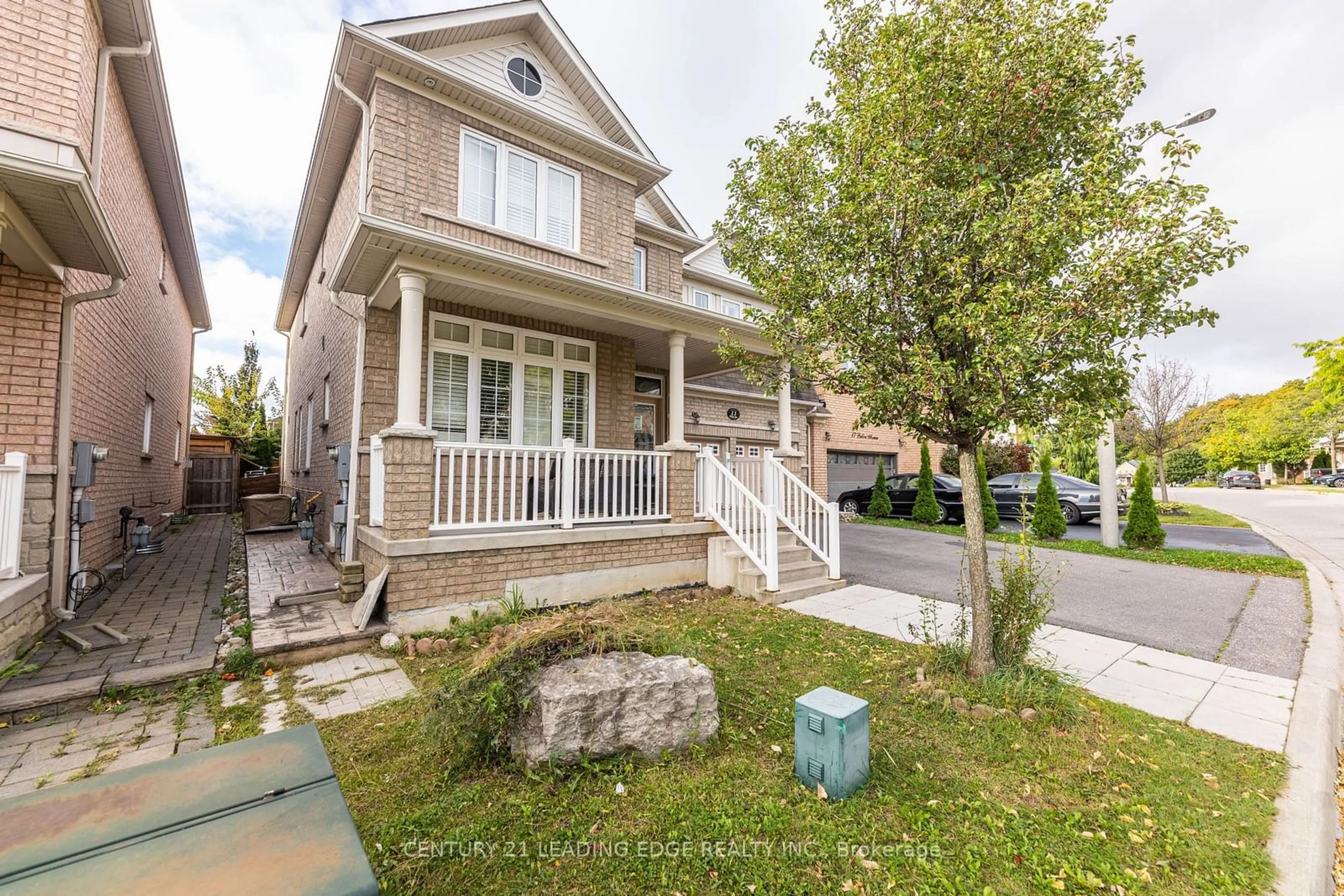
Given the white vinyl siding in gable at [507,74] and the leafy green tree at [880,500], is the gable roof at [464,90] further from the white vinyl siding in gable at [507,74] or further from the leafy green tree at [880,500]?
the leafy green tree at [880,500]

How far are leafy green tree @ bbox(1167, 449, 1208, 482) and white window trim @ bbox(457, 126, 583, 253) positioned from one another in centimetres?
4714

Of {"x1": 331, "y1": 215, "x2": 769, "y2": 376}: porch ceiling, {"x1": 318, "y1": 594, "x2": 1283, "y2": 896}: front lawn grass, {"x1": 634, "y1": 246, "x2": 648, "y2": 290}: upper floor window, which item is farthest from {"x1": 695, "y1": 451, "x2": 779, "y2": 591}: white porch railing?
{"x1": 634, "y1": 246, "x2": 648, "y2": 290}: upper floor window

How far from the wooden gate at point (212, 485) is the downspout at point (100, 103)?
12913 millimetres

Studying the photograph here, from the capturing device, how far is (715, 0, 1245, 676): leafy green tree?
3365 mm

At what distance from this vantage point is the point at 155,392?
970 cm

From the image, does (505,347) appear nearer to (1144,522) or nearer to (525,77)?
(525,77)

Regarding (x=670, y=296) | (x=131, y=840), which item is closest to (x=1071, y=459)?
(x=670, y=296)

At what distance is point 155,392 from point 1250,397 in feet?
262

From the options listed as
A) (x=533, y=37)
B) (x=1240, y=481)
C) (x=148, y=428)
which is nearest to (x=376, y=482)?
(x=533, y=37)

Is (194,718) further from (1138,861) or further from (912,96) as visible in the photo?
(912,96)

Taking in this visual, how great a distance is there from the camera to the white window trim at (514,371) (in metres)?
6.72

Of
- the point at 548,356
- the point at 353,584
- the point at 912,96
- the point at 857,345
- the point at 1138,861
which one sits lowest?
the point at 1138,861

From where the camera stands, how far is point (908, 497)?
51.8 ft

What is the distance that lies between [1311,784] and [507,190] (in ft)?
28.9
